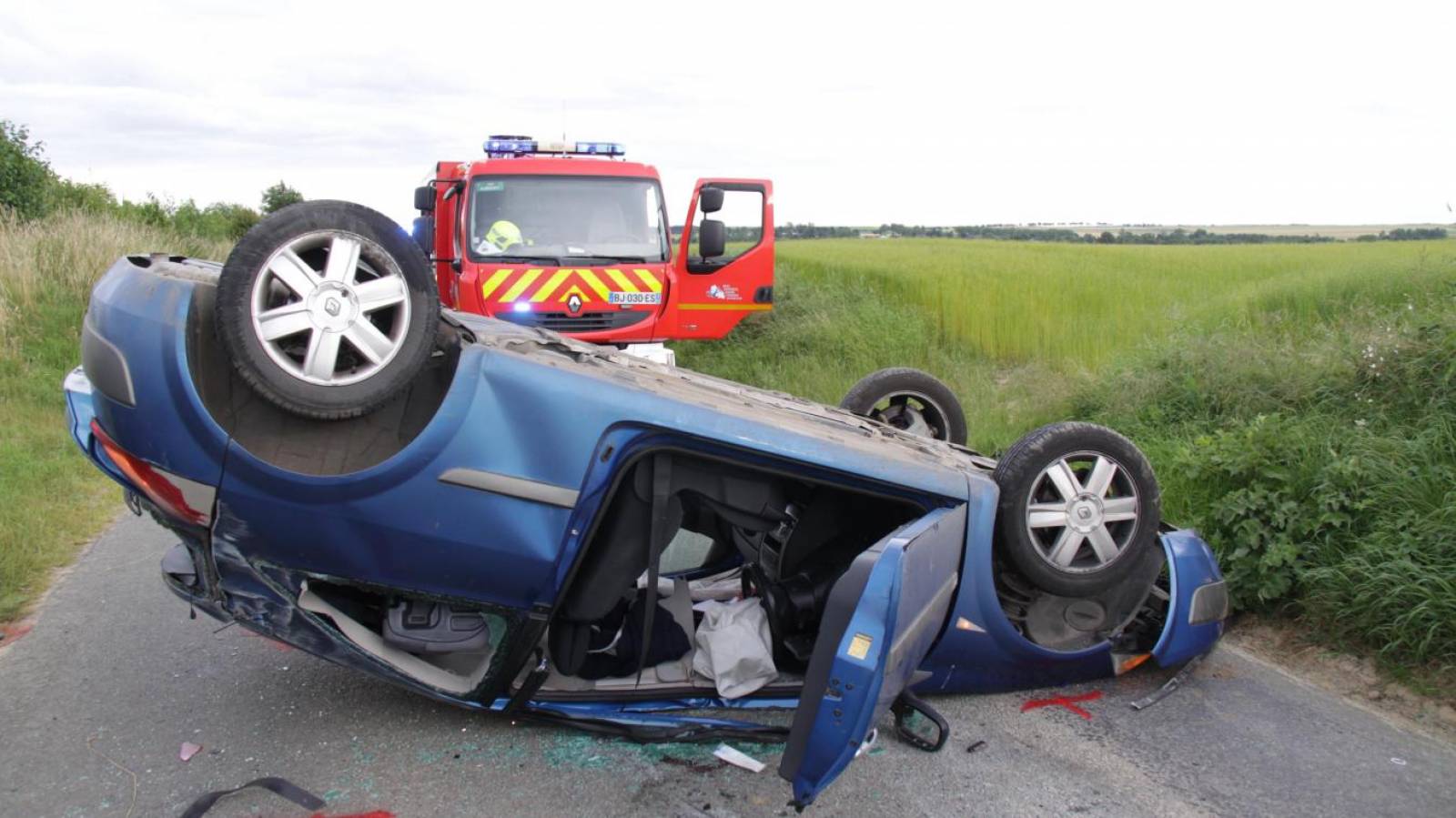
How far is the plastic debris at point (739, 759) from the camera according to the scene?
3.49 metres

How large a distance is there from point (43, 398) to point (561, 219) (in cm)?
490

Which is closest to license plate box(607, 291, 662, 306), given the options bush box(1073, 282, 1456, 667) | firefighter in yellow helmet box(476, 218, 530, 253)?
firefighter in yellow helmet box(476, 218, 530, 253)

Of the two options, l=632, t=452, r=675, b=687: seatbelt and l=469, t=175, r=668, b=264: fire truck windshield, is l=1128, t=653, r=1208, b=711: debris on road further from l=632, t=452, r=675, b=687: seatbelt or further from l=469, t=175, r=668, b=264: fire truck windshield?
l=469, t=175, r=668, b=264: fire truck windshield

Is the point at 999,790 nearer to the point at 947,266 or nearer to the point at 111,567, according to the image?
the point at 111,567

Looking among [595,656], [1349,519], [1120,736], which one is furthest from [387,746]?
[1349,519]

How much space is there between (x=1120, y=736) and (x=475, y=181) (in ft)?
26.4

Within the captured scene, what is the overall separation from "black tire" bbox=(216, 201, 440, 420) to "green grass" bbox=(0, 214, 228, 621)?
291 cm

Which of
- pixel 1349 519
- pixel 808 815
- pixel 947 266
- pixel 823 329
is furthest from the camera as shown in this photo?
pixel 947 266

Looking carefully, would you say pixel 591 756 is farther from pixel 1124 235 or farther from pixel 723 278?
pixel 1124 235

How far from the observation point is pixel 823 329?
1323cm

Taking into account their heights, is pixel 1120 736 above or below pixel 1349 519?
below

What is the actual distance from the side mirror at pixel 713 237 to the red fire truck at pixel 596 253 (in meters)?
0.01

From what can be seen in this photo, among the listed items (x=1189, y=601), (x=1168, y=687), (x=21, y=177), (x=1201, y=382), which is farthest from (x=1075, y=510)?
(x=21, y=177)

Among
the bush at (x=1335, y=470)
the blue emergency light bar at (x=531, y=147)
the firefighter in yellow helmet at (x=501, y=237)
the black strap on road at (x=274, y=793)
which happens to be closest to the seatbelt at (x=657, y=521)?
the black strap on road at (x=274, y=793)
